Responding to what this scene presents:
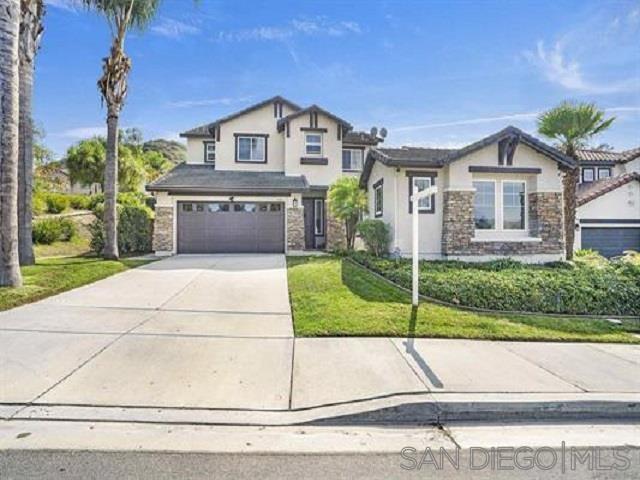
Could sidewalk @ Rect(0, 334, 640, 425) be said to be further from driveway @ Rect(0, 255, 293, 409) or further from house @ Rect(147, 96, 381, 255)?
house @ Rect(147, 96, 381, 255)

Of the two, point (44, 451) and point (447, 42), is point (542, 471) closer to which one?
point (44, 451)

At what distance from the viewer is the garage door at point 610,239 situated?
66.8 feet

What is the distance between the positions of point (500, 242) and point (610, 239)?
1138 cm

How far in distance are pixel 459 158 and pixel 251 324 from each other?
9.88 m

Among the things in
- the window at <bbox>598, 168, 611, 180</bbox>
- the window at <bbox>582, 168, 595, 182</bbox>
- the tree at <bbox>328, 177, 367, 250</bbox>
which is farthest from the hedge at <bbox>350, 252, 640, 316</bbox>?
the window at <bbox>598, 168, 611, 180</bbox>

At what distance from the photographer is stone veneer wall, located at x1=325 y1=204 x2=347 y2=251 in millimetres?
19781

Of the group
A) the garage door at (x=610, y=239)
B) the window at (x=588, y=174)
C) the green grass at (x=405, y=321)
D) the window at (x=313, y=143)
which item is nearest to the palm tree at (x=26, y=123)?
the green grass at (x=405, y=321)

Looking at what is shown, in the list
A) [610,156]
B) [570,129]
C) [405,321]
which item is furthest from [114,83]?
[610,156]

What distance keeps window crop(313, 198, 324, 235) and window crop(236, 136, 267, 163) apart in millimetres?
3974

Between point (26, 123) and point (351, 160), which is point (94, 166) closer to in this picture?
point (26, 123)

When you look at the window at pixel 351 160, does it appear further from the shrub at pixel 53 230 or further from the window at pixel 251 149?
the shrub at pixel 53 230

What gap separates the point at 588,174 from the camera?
26.8 meters

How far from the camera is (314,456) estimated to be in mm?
3207

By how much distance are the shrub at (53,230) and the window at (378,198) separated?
47.3 feet
